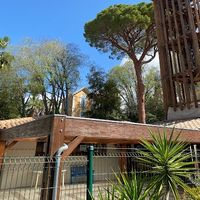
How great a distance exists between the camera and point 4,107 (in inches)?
852

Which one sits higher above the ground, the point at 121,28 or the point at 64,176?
the point at 121,28

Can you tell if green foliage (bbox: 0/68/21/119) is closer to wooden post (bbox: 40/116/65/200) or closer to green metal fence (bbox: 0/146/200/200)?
green metal fence (bbox: 0/146/200/200)

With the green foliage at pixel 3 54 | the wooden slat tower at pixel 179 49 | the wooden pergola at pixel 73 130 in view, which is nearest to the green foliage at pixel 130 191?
the wooden pergola at pixel 73 130

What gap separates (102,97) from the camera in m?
20.9

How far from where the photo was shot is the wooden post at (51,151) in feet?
15.1

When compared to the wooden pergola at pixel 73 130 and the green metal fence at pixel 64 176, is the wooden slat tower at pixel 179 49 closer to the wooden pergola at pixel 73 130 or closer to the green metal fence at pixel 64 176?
the green metal fence at pixel 64 176

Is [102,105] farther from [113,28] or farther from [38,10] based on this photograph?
[38,10]

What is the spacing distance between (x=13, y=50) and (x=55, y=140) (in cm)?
1970

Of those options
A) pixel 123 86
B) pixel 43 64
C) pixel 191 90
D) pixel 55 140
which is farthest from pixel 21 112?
pixel 55 140

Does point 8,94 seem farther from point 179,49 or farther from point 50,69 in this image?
point 179,49

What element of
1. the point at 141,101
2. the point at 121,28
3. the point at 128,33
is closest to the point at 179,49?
the point at 128,33

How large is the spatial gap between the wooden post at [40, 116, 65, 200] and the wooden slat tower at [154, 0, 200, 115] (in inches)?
497

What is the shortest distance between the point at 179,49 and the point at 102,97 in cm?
755

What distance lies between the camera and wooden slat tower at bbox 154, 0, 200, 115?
1609cm
